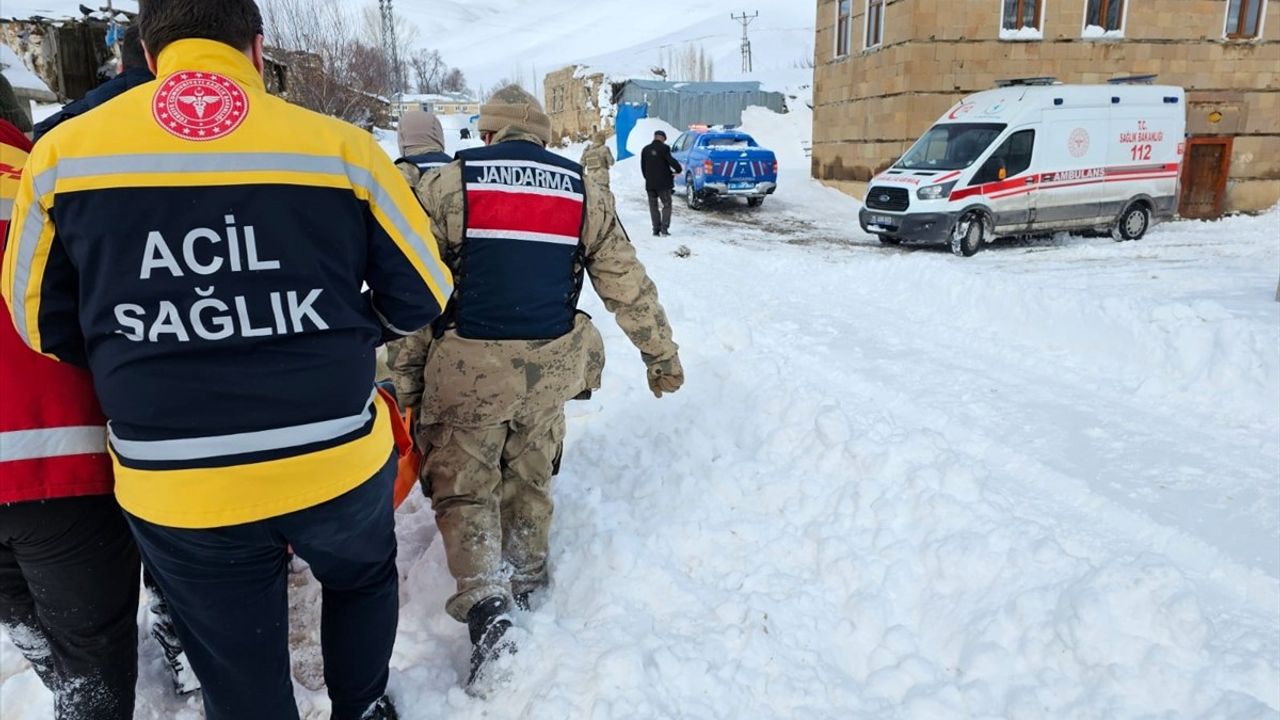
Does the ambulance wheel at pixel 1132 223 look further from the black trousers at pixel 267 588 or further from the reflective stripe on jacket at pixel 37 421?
the reflective stripe on jacket at pixel 37 421

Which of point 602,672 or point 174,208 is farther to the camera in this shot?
point 602,672

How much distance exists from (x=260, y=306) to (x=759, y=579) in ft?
7.38

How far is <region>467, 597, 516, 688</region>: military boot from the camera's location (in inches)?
104

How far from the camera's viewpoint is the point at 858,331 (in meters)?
7.08

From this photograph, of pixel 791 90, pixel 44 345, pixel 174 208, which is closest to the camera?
pixel 174 208

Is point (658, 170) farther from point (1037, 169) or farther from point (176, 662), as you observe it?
point (176, 662)

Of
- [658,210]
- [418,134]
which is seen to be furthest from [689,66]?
[418,134]

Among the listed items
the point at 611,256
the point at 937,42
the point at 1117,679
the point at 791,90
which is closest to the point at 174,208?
the point at 611,256

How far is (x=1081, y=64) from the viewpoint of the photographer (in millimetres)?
16766

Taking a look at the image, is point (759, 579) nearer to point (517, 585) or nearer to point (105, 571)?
point (517, 585)

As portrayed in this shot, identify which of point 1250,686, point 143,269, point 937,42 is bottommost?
point 1250,686

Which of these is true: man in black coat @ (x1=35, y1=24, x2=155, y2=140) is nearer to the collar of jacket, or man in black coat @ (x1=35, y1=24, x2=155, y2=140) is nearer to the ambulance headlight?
the collar of jacket

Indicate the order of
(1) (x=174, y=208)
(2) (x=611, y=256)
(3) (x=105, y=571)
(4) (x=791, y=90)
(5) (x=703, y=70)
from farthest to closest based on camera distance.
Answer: (5) (x=703, y=70), (4) (x=791, y=90), (2) (x=611, y=256), (3) (x=105, y=571), (1) (x=174, y=208)

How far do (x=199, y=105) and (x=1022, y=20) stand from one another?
18483 millimetres
